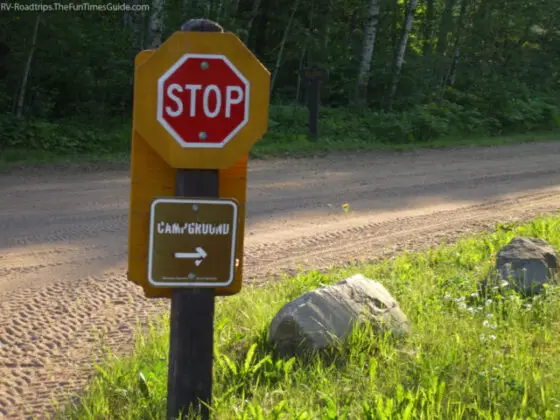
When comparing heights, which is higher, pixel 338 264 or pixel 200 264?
pixel 200 264

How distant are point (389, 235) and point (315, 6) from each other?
14221 mm

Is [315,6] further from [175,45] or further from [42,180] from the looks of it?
[175,45]

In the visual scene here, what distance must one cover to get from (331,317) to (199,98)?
1.85 meters

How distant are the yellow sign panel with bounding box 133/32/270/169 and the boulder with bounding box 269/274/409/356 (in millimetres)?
1608

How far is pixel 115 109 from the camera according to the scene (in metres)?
14.6

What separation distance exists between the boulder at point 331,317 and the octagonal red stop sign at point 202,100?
1.67 m

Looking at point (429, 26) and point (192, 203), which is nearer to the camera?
point (192, 203)

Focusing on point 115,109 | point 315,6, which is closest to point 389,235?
point 115,109

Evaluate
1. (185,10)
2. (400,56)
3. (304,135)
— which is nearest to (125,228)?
(304,135)

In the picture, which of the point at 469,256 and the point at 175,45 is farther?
the point at 469,256

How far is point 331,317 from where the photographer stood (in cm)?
366

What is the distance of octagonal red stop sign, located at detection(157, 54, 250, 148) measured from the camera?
2.13 meters

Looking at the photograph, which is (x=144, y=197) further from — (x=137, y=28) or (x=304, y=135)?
(x=137, y=28)

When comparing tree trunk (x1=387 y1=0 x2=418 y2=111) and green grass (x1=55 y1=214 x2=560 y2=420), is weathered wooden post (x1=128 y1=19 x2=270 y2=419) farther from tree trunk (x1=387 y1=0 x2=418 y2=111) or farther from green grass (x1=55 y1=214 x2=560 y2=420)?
tree trunk (x1=387 y1=0 x2=418 y2=111)
